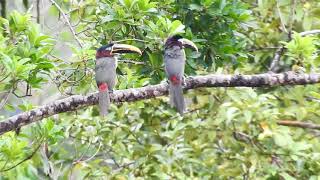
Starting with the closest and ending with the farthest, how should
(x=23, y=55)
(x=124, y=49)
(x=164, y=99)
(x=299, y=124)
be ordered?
1. (x=23, y=55)
2. (x=124, y=49)
3. (x=299, y=124)
4. (x=164, y=99)

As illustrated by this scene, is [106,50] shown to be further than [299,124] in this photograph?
No

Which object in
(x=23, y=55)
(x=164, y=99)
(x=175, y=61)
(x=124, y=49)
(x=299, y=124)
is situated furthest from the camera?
(x=164, y=99)

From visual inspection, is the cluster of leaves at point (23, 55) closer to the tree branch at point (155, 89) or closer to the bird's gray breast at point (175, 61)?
the tree branch at point (155, 89)

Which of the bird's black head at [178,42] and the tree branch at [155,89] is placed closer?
the tree branch at [155,89]

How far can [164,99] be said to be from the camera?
14.2ft

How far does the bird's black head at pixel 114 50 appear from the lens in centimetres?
303

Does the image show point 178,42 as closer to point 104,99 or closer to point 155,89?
point 155,89

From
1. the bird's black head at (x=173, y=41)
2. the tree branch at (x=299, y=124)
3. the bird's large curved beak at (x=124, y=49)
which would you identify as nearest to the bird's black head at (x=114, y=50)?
the bird's large curved beak at (x=124, y=49)

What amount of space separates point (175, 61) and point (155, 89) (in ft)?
0.75

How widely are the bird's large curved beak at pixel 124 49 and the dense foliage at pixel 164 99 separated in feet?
0.20

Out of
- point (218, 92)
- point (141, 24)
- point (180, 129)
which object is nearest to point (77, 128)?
point (180, 129)

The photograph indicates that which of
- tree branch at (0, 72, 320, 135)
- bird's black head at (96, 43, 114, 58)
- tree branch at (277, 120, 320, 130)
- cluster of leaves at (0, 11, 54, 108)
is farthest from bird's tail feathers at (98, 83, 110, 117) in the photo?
tree branch at (277, 120, 320, 130)

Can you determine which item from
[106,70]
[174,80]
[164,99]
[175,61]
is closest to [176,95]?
[174,80]

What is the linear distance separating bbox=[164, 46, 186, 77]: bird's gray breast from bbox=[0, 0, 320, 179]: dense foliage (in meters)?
0.07
